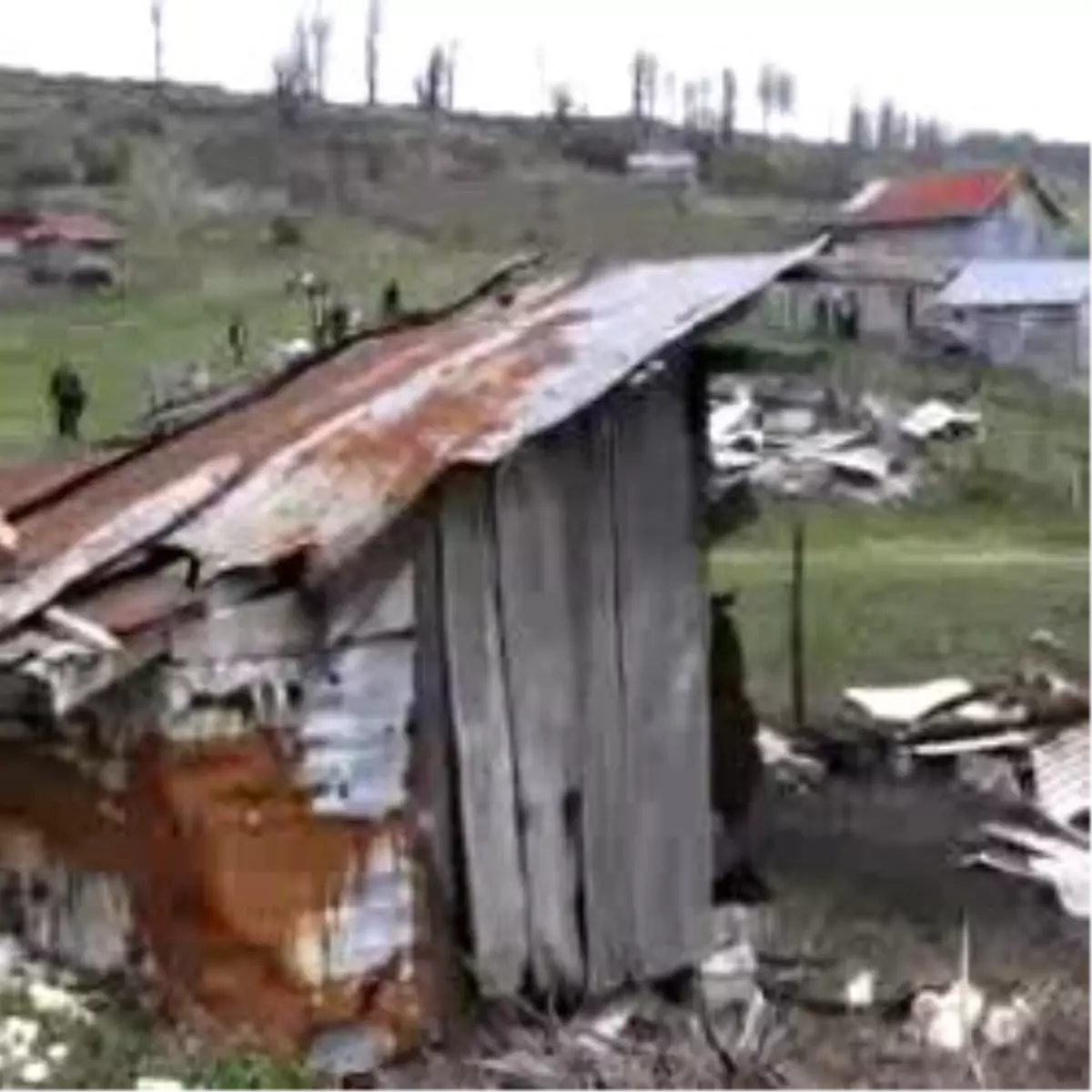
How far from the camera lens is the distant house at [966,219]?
191ft

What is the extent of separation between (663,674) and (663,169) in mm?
70838

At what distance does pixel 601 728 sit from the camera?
35.2 feet

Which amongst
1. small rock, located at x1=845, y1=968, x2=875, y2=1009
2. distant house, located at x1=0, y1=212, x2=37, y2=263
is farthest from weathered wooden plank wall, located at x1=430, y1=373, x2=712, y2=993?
distant house, located at x1=0, y1=212, x2=37, y2=263

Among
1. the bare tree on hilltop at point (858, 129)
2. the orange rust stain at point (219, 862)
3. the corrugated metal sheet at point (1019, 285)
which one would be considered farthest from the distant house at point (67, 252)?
the bare tree on hilltop at point (858, 129)

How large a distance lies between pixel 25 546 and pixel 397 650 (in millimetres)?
1536

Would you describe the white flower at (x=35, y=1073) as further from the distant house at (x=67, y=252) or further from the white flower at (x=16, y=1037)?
the distant house at (x=67, y=252)

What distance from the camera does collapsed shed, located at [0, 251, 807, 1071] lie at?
29.7 ft

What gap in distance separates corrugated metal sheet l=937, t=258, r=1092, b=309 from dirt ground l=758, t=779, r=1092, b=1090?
32362 millimetres

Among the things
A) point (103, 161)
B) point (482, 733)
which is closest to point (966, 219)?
point (103, 161)

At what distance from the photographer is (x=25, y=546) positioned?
388 inches

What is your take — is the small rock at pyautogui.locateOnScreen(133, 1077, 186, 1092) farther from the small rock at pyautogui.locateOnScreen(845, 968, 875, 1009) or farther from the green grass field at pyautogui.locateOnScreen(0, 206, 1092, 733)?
the green grass field at pyautogui.locateOnScreen(0, 206, 1092, 733)

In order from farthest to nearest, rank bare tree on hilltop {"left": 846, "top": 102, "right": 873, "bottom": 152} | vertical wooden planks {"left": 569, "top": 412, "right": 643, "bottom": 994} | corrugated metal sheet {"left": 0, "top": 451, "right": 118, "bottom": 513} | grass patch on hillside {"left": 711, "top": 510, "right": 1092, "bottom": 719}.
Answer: bare tree on hilltop {"left": 846, "top": 102, "right": 873, "bottom": 152}
grass patch on hillside {"left": 711, "top": 510, "right": 1092, "bottom": 719}
corrugated metal sheet {"left": 0, "top": 451, "right": 118, "bottom": 513}
vertical wooden planks {"left": 569, "top": 412, "right": 643, "bottom": 994}

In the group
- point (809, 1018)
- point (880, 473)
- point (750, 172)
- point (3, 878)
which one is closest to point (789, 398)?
point (880, 473)

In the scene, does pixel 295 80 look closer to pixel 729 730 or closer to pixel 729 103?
pixel 729 103
